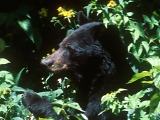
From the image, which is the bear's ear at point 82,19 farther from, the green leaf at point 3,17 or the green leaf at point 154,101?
the green leaf at point 154,101

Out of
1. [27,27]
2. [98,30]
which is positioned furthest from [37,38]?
[98,30]

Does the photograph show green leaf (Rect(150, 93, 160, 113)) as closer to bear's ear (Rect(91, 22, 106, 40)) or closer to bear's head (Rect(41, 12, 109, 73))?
bear's head (Rect(41, 12, 109, 73))

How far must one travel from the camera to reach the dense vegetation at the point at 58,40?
9.21 feet

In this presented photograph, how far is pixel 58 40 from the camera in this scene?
419cm

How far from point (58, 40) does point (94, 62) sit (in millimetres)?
1068

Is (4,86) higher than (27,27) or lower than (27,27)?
lower

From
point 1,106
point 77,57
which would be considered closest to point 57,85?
point 77,57

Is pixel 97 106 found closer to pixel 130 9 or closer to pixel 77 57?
pixel 77 57

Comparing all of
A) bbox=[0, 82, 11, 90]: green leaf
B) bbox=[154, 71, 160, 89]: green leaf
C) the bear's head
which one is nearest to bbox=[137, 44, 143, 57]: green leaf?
the bear's head

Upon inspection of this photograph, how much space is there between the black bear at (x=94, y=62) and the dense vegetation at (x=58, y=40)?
4.9 inches

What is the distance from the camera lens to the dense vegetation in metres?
2.81

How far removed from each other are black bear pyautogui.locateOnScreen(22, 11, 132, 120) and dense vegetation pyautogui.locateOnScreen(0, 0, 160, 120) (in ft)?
0.41

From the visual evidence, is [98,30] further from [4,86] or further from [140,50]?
[4,86]

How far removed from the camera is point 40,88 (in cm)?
401
